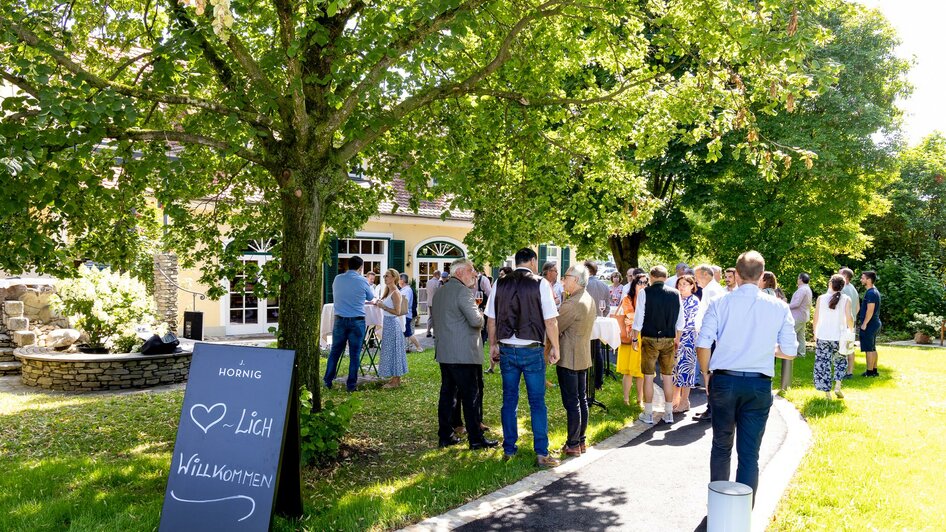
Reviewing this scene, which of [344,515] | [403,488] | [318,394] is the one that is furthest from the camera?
[318,394]

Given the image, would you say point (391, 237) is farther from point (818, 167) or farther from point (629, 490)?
point (629, 490)

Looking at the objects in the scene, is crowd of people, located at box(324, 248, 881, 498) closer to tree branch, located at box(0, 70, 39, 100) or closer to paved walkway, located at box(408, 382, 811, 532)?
paved walkway, located at box(408, 382, 811, 532)

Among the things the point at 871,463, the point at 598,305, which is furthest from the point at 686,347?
the point at 871,463

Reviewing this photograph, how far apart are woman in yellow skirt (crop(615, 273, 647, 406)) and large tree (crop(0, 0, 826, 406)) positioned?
1.00 metres

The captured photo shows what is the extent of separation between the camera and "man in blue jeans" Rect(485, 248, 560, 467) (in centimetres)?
600

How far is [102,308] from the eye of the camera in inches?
441

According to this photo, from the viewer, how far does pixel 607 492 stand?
546cm

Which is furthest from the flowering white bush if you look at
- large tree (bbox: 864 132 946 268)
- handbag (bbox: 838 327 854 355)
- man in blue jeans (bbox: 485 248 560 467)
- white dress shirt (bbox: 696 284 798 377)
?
large tree (bbox: 864 132 946 268)

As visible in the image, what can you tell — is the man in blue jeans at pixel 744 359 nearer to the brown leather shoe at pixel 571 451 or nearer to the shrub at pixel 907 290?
the brown leather shoe at pixel 571 451

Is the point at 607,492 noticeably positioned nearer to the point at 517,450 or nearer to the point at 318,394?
the point at 517,450

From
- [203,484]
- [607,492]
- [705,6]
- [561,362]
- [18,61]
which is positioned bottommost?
[607,492]

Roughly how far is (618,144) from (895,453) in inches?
169

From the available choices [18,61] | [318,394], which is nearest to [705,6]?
[318,394]

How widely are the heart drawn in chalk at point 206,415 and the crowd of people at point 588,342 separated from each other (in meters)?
2.43
